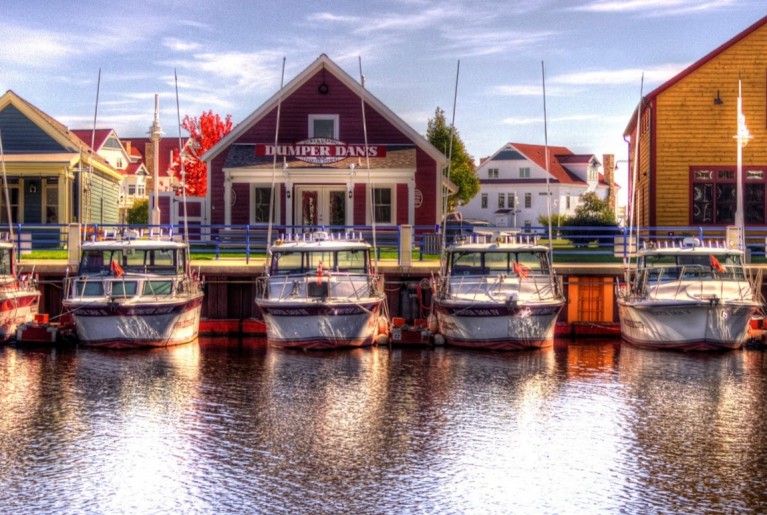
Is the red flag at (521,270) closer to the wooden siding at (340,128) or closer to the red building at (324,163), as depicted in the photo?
the red building at (324,163)

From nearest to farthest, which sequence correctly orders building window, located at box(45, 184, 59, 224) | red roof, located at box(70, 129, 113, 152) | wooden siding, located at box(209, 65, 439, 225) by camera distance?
1. wooden siding, located at box(209, 65, 439, 225)
2. building window, located at box(45, 184, 59, 224)
3. red roof, located at box(70, 129, 113, 152)

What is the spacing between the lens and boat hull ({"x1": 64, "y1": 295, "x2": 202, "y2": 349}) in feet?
78.4

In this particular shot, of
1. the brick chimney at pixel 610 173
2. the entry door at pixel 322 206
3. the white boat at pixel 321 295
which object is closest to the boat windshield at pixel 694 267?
the white boat at pixel 321 295

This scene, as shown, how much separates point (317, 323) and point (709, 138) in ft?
58.0

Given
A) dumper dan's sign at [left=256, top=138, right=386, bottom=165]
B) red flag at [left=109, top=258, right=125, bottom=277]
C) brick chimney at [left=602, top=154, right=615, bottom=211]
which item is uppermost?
brick chimney at [left=602, top=154, right=615, bottom=211]

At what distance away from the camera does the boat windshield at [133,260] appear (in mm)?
25516

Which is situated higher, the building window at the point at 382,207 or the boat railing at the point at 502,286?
the building window at the point at 382,207

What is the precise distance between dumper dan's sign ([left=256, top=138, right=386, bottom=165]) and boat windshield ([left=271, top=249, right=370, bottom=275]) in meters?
12.5

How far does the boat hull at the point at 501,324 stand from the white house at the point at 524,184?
71598 millimetres

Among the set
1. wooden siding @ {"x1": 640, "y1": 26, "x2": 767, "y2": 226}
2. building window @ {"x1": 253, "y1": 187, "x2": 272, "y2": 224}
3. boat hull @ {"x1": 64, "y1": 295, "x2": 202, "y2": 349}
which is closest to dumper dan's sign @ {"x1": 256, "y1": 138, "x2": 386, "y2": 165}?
building window @ {"x1": 253, "y1": 187, "x2": 272, "y2": 224}

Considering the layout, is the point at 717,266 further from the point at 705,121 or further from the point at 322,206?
the point at 322,206

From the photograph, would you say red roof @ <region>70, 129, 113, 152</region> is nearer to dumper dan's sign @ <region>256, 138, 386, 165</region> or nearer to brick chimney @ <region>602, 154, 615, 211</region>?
dumper dan's sign @ <region>256, 138, 386, 165</region>

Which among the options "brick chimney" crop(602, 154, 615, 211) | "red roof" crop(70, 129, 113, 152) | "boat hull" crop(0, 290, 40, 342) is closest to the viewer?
"boat hull" crop(0, 290, 40, 342)

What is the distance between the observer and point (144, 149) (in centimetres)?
9500
